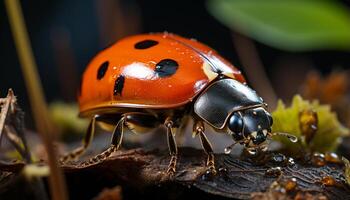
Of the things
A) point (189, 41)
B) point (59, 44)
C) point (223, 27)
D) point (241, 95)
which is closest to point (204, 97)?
point (241, 95)

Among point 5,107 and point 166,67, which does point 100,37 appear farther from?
point 5,107

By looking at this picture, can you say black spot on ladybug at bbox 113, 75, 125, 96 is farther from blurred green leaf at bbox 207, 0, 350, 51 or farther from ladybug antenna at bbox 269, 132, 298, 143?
blurred green leaf at bbox 207, 0, 350, 51

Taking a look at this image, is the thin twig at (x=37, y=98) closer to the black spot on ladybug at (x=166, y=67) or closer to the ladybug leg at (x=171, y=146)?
the ladybug leg at (x=171, y=146)

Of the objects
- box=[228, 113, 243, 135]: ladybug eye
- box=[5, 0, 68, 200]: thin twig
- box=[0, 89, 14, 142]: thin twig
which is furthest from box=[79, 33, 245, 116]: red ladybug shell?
box=[5, 0, 68, 200]: thin twig

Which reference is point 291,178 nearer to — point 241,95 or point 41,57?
point 241,95

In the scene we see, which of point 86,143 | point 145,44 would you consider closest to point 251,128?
point 145,44

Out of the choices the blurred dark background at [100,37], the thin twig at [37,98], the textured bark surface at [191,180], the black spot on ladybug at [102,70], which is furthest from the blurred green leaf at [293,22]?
the thin twig at [37,98]

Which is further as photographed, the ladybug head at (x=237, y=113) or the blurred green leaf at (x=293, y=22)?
the blurred green leaf at (x=293, y=22)
